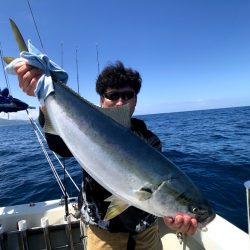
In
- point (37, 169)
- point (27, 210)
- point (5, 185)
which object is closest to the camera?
point (27, 210)

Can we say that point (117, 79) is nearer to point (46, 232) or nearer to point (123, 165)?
point (123, 165)

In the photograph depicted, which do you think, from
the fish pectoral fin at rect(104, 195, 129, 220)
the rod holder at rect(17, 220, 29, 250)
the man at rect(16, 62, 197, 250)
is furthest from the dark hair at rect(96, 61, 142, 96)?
the rod holder at rect(17, 220, 29, 250)

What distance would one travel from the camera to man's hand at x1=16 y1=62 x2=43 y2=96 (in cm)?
233

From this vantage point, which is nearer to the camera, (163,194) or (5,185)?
(163,194)

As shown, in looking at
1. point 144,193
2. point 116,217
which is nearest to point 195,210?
point 144,193

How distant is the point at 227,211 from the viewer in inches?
281

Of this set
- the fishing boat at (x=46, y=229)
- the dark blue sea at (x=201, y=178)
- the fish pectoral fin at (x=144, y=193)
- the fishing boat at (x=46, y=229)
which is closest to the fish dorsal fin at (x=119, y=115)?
the fish pectoral fin at (x=144, y=193)

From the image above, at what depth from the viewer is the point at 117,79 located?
3133 mm

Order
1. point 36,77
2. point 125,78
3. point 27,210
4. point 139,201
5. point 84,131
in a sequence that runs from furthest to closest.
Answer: point 27,210 < point 125,78 < point 36,77 < point 84,131 < point 139,201

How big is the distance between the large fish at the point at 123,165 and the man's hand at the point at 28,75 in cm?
30

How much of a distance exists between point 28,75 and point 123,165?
108cm

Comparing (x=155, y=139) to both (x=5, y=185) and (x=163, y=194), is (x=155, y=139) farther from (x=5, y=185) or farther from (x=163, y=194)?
(x=5, y=185)

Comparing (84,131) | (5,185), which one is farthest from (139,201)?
(5,185)

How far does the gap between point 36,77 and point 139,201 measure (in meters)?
1.29
